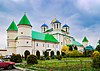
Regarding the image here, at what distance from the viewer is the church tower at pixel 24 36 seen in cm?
5109

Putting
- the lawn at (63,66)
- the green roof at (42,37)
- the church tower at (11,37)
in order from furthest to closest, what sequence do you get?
1. the green roof at (42,37)
2. the church tower at (11,37)
3. the lawn at (63,66)

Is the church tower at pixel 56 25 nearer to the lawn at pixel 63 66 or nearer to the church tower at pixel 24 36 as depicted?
the church tower at pixel 24 36

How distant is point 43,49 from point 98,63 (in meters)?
42.4

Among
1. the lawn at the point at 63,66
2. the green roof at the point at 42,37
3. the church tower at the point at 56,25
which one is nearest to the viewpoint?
the lawn at the point at 63,66

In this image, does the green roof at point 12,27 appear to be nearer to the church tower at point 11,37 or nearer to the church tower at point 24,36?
the church tower at point 11,37

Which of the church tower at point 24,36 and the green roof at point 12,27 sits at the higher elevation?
the green roof at point 12,27

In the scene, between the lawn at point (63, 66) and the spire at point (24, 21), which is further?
the spire at point (24, 21)

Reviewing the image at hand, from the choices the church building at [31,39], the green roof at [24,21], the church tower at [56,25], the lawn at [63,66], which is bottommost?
the lawn at [63,66]

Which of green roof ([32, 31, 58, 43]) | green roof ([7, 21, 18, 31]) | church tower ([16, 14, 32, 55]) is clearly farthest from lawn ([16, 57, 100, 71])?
green roof ([7, 21, 18, 31])

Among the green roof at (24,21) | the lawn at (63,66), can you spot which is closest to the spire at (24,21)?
the green roof at (24,21)

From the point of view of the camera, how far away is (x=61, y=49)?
66625 millimetres

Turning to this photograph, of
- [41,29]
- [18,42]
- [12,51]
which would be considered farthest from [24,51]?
[41,29]

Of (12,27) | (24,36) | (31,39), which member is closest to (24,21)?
(24,36)

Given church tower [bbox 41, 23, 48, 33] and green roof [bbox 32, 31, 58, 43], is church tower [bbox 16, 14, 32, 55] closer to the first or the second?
green roof [bbox 32, 31, 58, 43]
